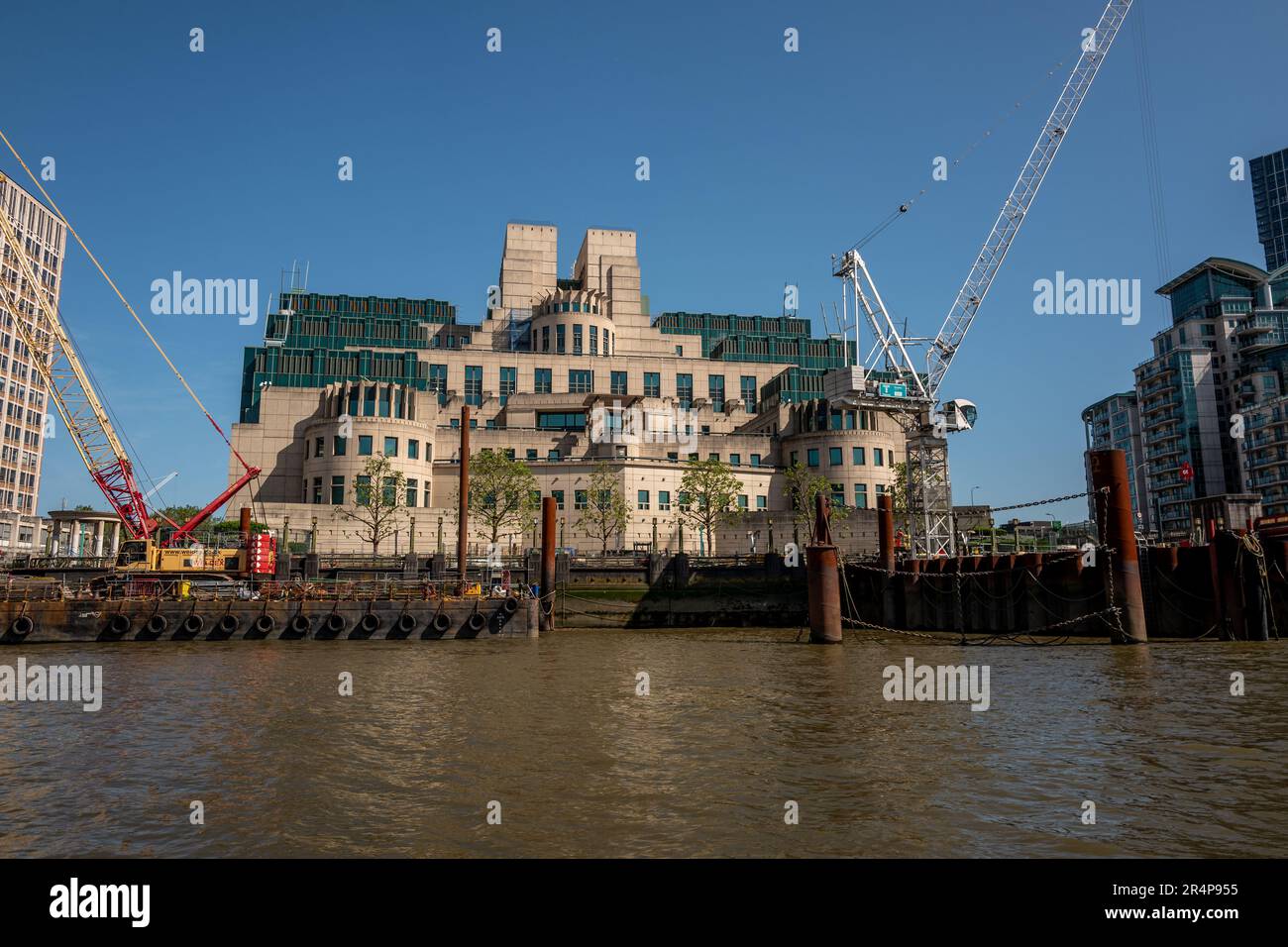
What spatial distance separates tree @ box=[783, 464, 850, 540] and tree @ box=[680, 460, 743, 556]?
7.12m

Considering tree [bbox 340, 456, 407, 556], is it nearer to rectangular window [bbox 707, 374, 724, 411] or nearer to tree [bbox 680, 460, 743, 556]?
tree [bbox 680, 460, 743, 556]

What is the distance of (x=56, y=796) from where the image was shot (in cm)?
1498

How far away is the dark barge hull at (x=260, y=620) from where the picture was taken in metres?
49.8

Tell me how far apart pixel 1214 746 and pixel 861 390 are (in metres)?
75.5

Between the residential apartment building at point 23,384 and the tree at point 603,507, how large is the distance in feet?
307

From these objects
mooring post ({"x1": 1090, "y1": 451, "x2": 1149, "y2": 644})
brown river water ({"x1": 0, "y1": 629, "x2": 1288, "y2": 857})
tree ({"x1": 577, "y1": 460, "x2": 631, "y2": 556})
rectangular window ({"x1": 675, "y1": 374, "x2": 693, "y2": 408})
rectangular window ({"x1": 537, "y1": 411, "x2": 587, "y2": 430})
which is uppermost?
rectangular window ({"x1": 675, "y1": 374, "x2": 693, "y2": 408})

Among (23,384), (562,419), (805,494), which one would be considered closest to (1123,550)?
(805,494)

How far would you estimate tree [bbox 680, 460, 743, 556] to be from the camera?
307 feet

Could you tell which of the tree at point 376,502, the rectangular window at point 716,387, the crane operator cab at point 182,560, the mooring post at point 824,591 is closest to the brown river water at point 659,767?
the mooring post at point 824,591

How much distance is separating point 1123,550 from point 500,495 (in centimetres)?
6799

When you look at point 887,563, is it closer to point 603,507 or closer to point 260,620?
point 260,620

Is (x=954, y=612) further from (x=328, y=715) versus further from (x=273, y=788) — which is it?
(x=273, y=788)

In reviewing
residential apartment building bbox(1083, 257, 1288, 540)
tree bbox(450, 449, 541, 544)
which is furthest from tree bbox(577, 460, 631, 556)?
residential apartment building bbox(1083, 257, 1288, 540)

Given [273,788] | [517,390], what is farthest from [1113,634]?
[517,390]
